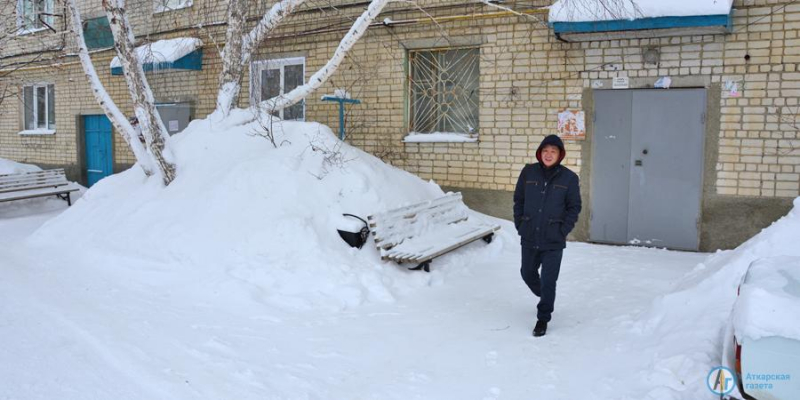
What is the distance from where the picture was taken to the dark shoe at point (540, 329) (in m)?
4.82

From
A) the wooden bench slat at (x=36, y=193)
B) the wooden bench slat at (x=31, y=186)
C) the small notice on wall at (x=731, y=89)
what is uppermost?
the small notice on wall at (x=731, y=89)

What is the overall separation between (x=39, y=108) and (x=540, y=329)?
15.5 meters

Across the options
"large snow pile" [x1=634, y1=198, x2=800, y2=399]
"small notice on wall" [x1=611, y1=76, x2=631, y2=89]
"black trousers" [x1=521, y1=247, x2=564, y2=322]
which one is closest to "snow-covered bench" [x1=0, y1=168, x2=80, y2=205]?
"small notice on wall" [x1=611, y1=76, x2=631, y2=89]

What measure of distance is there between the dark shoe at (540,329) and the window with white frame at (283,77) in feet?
23.4

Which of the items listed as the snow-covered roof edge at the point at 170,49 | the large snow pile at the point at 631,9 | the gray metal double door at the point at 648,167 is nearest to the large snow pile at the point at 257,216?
the gray metal double door at the point at 648,167

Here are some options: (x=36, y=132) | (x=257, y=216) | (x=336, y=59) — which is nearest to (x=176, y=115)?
(x=36, y=132)

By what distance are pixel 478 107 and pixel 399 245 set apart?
3.56 m

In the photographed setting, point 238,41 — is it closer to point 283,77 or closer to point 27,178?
point 283,77

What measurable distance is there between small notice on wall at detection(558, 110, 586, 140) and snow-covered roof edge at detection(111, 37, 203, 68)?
686 centimetres

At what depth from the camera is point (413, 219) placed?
694 centimetres

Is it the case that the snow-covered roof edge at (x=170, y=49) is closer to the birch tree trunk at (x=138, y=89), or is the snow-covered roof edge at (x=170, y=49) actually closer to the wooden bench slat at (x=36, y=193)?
the wooden bench slat at (x=36, y=193)

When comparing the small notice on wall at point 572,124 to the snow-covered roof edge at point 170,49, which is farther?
the snow-covered roof edge at point 170,49

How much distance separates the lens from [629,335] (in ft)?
15.3

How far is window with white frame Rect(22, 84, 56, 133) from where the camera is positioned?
51.7 ft
